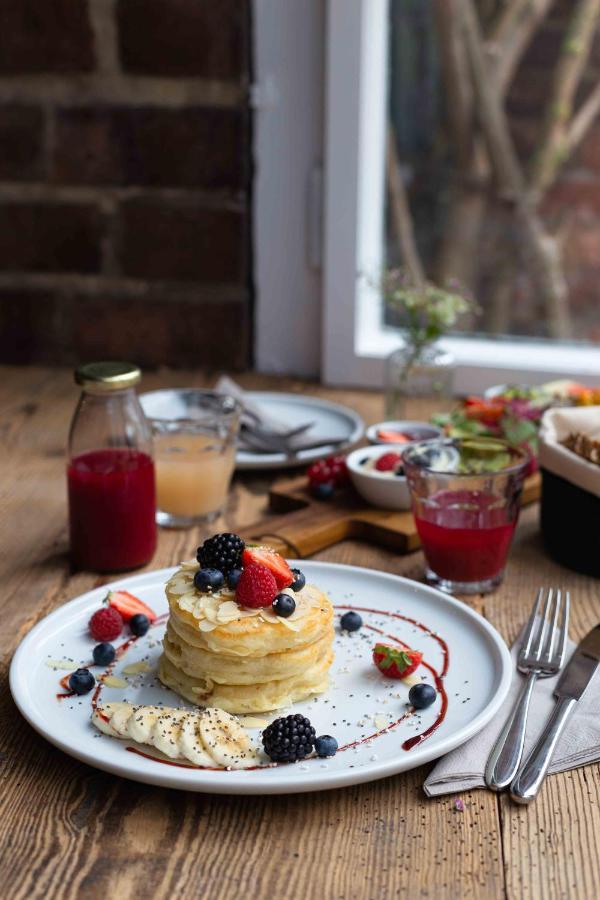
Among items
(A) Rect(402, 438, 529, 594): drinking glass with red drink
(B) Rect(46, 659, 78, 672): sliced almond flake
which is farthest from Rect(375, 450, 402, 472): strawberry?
(B) Rect(46, 659, 78, 672): sliced almond flake

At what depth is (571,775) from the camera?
1083mm

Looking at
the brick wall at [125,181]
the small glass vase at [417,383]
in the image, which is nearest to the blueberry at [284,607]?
the small glass vase at [417,383]

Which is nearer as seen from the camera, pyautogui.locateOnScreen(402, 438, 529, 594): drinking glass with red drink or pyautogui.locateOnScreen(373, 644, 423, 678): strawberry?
pyautogui.locateOnScreen(373, 644, 423, 678): strawberry

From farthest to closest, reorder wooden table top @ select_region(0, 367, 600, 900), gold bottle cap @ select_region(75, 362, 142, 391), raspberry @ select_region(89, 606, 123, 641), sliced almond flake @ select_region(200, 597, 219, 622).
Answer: gold bottle cap @ select_region(75, 362, 142, 391)
raspberry @ select_region(89, 606, 123, 641)
sliced almond flake @ select_region(200, 597, 219, 622)
wooden table top @ select_region(0, 367, 600, 900)

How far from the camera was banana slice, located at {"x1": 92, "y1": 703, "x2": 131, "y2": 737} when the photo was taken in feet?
3.53

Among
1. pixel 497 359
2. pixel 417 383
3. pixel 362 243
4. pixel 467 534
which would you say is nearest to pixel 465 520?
pixel 467 534

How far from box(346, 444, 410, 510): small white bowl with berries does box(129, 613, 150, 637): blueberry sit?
1.64ft

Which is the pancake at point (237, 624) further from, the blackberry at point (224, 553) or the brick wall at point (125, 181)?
the brick wall at point (125, 181)

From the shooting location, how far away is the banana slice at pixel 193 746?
3.39ft

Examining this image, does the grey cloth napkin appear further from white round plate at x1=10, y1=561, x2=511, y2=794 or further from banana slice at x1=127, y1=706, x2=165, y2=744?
banana slice at x1=127, y1=706, x2=165, y2=744

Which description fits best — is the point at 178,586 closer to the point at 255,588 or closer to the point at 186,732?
the point at 255,588

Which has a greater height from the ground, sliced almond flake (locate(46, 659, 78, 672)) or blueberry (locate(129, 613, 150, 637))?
blueberry (locate(129, 613, 150, 637))

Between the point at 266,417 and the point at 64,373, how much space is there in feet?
2.32

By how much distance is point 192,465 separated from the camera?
168cm
